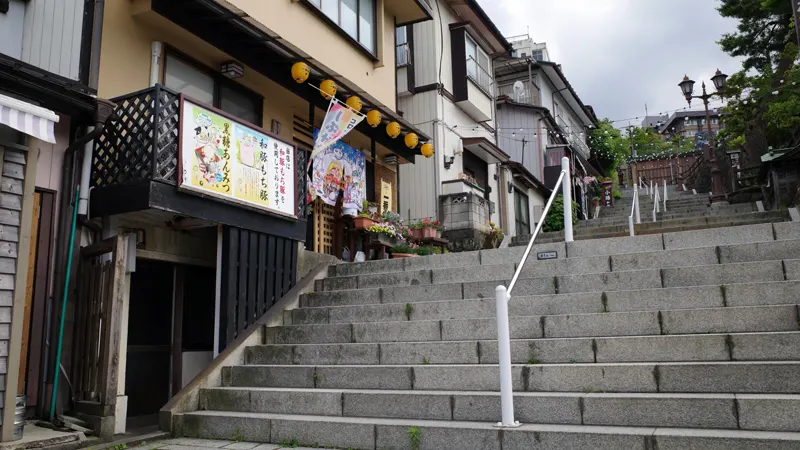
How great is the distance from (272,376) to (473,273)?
2.96 meters

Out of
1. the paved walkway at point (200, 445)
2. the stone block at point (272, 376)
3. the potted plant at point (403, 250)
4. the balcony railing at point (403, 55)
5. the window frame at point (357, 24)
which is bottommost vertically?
the paved walkway at point (200, 445)

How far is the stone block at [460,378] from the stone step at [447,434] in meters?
0.55

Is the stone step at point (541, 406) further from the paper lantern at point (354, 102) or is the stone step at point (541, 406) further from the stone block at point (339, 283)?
the paper lantern at point (354, 102)

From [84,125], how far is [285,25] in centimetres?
465

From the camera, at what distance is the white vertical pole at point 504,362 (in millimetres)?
4750

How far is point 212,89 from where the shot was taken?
9.83m

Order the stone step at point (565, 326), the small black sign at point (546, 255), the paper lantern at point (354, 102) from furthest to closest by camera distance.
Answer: the paper lantern at point (354, 102)
the small black sign at point (546, 255)
the stone step at point (565, 326)

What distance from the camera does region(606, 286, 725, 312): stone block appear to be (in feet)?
19.1

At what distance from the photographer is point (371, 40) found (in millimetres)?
13680

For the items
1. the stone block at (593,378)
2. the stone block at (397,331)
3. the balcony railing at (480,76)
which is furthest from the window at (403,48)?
the stone block at (593,378)

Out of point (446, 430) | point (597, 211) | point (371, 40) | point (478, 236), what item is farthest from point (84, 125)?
point (597, 211)

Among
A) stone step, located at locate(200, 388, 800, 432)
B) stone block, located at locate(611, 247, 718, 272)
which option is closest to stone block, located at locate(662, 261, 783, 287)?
stone block, located at locate(611, 247, 718, 272)

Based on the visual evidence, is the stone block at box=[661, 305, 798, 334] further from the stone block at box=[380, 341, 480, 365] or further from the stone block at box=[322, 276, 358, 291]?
the stone block at box=[322, 276, 358, 291]

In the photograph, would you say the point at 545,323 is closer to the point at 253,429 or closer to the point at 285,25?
the point at 253,429
